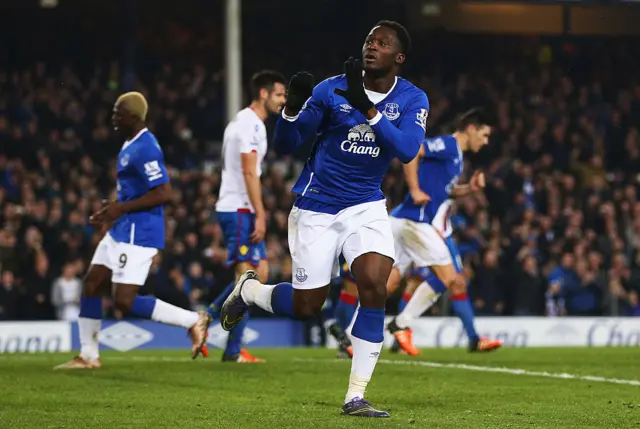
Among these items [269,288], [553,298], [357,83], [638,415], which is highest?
[357,83]

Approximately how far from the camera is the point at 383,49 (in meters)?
7.70

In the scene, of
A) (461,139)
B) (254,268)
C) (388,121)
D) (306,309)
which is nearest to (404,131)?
(388,121)

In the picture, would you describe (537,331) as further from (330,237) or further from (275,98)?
(330,237)

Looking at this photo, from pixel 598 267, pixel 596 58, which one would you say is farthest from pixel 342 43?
pixel 598 267

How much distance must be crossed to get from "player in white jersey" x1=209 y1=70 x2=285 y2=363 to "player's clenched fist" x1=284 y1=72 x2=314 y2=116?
13.4ft

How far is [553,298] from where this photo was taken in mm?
20828

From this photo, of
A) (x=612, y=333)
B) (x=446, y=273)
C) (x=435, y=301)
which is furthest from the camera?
(x=612, y=333)

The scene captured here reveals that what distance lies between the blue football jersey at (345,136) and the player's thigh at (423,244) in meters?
4.82

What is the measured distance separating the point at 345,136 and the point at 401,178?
446 inches

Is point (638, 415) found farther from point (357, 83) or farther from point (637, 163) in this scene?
point (637, 163)

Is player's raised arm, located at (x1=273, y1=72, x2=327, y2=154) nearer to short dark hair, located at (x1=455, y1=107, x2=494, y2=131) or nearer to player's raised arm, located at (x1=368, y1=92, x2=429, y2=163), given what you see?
player's raised arm, located at (x1=368, y1=92, x2=429, y2=163)

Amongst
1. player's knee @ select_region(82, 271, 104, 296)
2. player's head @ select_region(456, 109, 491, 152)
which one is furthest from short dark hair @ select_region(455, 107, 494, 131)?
player's knee @ select_region(82, 271, 104, 296)

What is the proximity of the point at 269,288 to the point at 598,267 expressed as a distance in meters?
14.8

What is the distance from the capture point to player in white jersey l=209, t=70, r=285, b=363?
11.6 m
